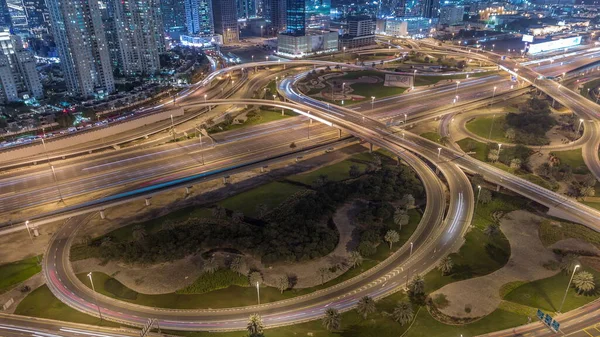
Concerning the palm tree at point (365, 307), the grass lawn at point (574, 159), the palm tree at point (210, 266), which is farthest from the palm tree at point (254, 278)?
the grass lawn at point (574, 159)

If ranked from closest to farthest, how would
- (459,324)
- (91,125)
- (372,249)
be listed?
1. (459,324)
2. (372,249)
3. (91,125)

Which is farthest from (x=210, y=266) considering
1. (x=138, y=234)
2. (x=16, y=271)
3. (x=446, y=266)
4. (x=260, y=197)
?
(x=446, y=266)

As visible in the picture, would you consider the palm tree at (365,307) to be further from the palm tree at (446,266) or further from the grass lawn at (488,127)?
the grass lawn at (488,127)

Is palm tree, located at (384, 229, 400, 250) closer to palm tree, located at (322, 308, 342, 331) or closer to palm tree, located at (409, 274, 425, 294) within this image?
palm tree, located at (409, 274, 425, 294)

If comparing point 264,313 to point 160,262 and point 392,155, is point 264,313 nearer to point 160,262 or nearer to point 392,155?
point 160,262

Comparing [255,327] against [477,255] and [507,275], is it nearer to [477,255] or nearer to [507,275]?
[477,255]

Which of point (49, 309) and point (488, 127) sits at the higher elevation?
point (488, 127)

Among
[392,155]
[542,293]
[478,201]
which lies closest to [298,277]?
[542,293]
